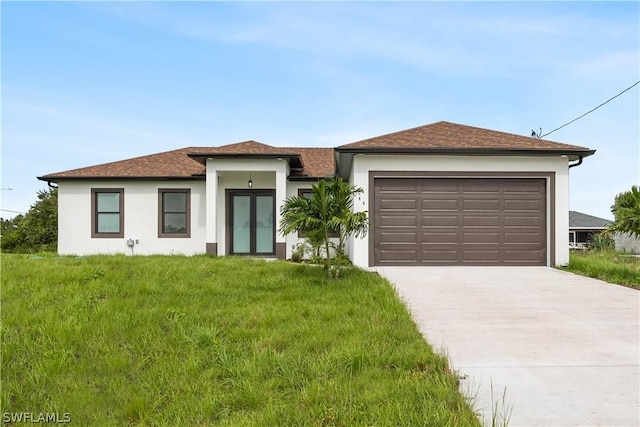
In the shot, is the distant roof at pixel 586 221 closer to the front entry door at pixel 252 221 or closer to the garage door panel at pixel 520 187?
the garage door panel at pixel 520 187

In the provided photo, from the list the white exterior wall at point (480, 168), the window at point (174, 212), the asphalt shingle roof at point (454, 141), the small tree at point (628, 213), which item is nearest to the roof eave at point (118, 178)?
the window at point (174, 212)

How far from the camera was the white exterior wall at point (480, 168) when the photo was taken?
10.3 m

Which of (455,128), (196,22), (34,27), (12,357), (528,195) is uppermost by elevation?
(196,22)

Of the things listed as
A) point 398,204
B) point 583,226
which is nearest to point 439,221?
point 398,204

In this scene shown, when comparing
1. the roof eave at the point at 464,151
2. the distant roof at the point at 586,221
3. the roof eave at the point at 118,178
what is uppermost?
the roof eave at the point at 464,151

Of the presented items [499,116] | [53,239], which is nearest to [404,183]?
[499,116]

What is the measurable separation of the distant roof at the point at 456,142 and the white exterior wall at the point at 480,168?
1.09 feet

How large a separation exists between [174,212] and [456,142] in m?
10.1

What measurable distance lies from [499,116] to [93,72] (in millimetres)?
19980

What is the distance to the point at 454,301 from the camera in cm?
630

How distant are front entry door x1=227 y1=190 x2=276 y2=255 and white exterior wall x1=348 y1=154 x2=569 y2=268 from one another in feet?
14.6

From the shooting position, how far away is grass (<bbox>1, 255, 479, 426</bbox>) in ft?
9.57

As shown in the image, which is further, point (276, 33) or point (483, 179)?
point (276, 33)

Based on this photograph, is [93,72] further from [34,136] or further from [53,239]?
[53,239]
